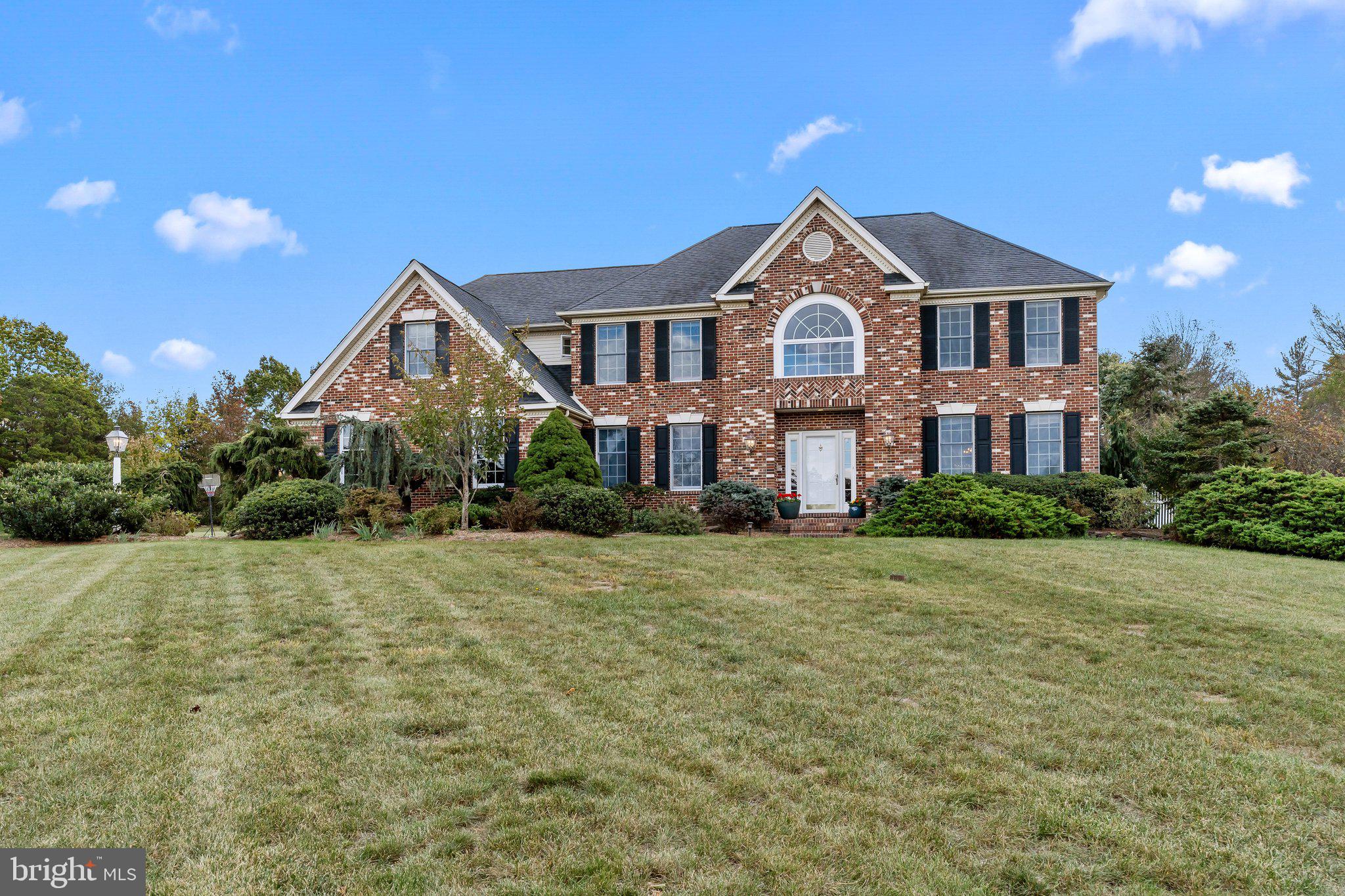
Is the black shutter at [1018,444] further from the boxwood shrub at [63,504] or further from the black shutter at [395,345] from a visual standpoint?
the boxwood shrub at [63,504]

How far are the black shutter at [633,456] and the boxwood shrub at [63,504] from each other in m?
12.0

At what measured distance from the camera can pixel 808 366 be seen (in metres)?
20.2

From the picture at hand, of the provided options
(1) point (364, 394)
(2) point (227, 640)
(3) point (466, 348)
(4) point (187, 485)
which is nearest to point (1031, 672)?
(2) point (227, 640)

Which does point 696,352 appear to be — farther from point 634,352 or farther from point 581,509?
point 581,509

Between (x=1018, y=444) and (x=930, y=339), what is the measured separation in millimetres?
3667

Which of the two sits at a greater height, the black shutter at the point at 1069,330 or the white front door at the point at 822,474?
the black shutter at the point at 1069,330

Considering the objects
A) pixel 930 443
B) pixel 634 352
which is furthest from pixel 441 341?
pixel 930 443

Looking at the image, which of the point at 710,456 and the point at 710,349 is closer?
the point at 710,456

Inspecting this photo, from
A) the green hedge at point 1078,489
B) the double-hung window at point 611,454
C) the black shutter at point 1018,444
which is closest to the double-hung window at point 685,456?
the double-hung window at point 611,454

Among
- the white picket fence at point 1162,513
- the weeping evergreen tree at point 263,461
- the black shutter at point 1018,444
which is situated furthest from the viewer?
the black shutter at point 1018,444

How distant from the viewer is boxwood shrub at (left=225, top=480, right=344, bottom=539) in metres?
15.5

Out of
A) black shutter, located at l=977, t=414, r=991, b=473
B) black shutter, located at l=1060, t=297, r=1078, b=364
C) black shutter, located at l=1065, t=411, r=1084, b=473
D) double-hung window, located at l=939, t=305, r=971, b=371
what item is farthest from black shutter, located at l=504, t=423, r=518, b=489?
black shutter, located at l=1060, t=297, r=1078, b=364

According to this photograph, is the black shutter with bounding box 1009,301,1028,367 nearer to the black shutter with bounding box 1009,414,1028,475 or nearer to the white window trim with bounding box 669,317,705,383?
the black shutter with bounding box 1009,414,1028,475

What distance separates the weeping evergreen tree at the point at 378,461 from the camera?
18.2 meters
